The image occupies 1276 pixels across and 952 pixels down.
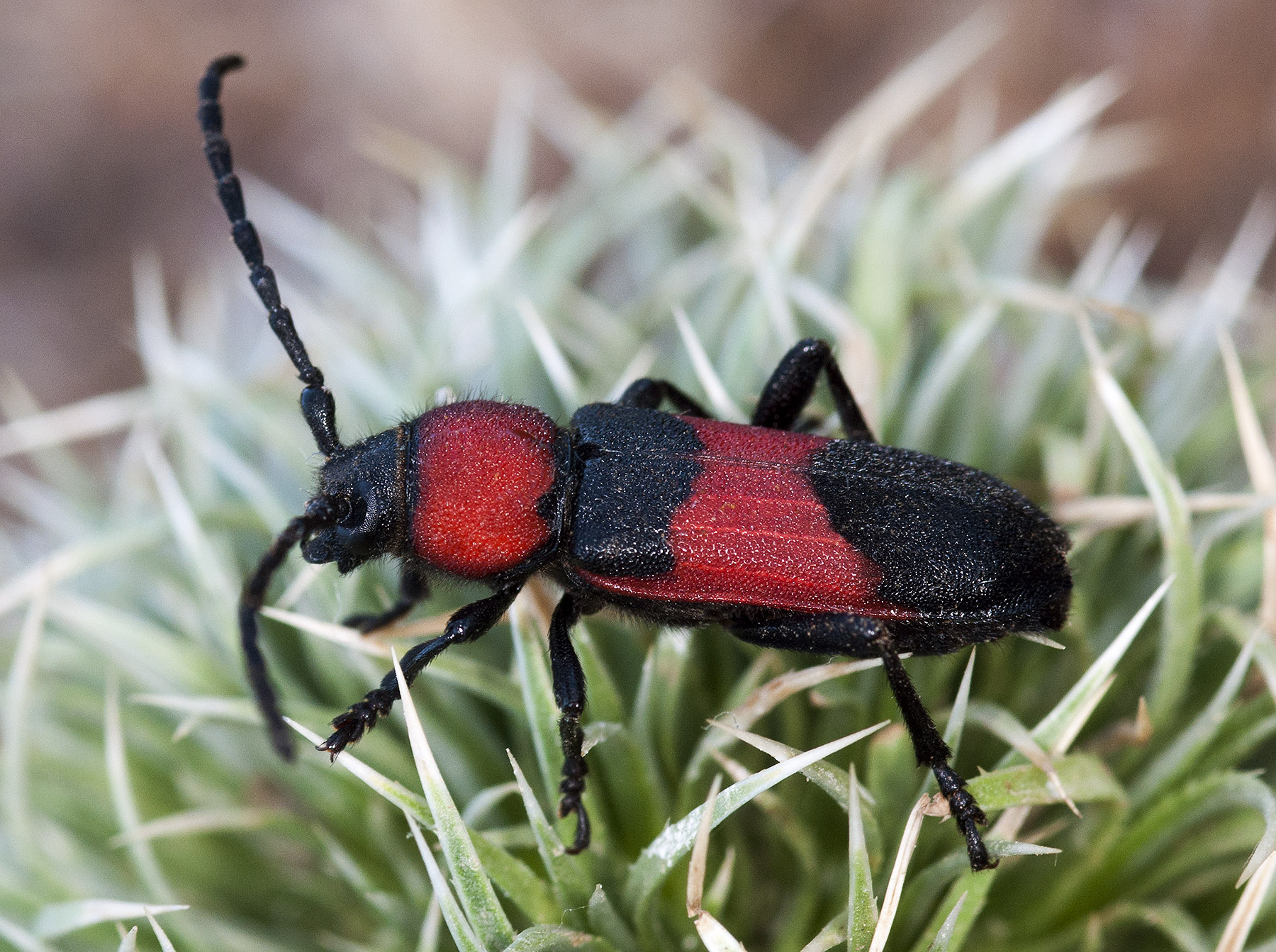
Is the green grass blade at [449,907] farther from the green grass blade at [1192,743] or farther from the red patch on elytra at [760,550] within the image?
the green grass blade at [1192,743]

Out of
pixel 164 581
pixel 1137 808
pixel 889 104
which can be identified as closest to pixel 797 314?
pixel 889 104

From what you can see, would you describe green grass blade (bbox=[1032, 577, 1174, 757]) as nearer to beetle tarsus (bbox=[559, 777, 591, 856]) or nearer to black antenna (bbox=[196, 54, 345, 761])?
beetle tarsus (bbox=[559, 777, 591, 856])

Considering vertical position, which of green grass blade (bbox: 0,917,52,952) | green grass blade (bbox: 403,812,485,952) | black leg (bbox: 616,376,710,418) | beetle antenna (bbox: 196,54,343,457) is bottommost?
green grass blade (bbox: 0,917,52,952)

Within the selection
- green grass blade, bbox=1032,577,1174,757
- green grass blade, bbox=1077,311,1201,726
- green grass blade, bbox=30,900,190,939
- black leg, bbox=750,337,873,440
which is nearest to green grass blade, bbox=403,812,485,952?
green grass blade, bbox=30,900,190,939

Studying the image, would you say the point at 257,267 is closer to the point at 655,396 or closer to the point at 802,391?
the point at 655,396

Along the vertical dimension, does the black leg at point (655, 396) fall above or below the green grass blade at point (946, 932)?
above

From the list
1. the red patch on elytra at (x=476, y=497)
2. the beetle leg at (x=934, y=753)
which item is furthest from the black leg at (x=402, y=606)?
the beetle leg at (x=934, y=753)

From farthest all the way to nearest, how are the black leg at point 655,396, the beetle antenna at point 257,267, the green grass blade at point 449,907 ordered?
the black leg at point 655,396
the beetle antenna at point 257,267
the green grass blade at point 449,907
